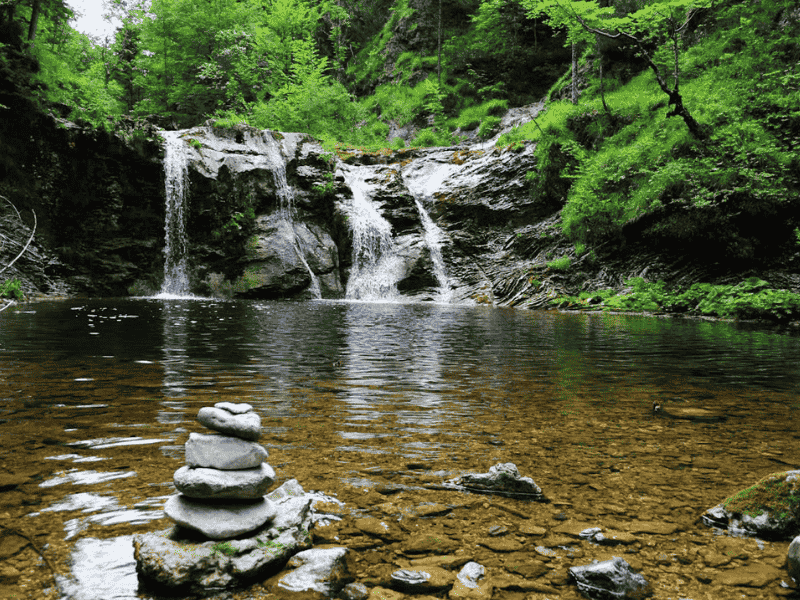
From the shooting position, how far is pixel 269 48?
1282 inches

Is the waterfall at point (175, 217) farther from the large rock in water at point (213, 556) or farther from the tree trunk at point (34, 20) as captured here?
the large rock in water at point (213, 556)

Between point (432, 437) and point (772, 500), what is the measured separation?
205 cm

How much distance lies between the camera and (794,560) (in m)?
1.80

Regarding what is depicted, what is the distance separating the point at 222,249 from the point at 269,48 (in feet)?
60.3

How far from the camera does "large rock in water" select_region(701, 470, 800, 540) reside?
2.14 m

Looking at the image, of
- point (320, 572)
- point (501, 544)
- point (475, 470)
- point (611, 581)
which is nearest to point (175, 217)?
point (475, 470)

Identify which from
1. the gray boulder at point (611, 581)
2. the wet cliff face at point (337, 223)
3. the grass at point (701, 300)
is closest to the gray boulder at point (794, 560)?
the gray boulder at point (611, 581)

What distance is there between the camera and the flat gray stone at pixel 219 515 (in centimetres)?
202

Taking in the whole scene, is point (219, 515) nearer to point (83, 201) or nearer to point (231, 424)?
point (231, 424)

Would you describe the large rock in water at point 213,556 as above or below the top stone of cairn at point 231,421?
below

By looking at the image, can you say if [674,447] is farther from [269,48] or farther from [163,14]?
[163,14]

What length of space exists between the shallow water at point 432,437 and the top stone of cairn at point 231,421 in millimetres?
528

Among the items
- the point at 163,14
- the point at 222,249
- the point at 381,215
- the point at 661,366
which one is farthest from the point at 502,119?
the point at 661,366

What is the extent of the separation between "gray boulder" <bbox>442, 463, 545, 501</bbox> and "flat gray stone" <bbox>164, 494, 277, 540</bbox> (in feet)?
3.60
